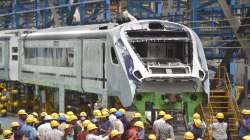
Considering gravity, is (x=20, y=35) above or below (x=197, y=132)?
above

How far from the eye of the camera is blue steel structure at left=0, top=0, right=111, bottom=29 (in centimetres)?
3405

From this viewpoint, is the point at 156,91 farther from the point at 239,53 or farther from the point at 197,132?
the point at 239,53

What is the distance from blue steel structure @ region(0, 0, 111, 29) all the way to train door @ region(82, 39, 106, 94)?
13.0 m

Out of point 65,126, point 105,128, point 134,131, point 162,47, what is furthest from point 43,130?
point 162,47

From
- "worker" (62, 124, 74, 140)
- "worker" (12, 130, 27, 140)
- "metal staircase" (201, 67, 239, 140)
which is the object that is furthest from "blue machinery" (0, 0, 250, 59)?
"worker" (12, 130, 27, 140)

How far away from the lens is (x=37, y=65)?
23953 mm

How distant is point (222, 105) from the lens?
19.0 m

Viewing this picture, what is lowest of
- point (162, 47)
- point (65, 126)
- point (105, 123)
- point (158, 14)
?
point (105, 123)

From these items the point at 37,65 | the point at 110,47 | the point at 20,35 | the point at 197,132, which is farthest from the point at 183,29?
the point at 20,35

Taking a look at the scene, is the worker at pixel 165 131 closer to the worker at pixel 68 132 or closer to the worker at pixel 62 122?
the worker at pixel 68 132

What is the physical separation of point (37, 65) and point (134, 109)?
9.17 metres

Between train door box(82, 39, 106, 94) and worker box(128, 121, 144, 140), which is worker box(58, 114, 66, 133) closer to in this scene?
worker box(128, 121, 144, 140)

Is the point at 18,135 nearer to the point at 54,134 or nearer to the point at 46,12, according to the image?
the point at 54,134

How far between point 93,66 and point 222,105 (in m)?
4.40
